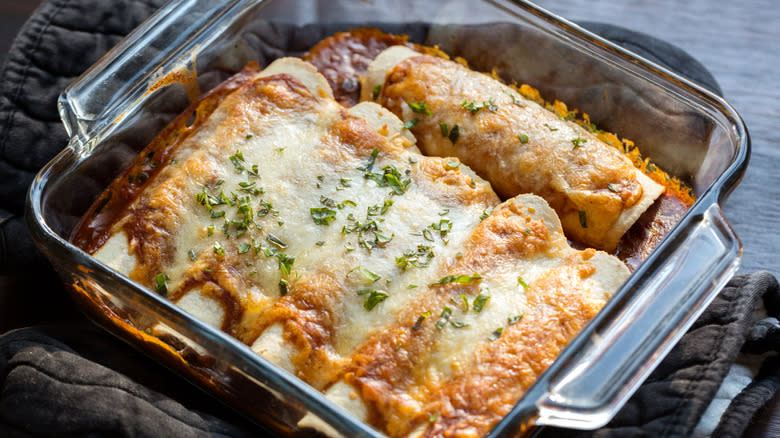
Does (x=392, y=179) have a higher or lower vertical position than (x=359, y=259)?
higher

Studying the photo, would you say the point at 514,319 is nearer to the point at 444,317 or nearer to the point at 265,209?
the point at 444,317

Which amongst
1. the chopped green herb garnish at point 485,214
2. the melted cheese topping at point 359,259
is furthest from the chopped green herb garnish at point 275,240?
the chopped green herb garnish at point 485,214

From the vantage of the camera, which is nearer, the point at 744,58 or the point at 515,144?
the point at 515,144

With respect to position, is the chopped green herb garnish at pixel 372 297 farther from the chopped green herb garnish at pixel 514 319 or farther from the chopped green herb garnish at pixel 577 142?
the chopped green herb garnish at pixel 577 142

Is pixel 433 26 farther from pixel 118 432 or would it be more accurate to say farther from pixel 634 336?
pixel 118 432

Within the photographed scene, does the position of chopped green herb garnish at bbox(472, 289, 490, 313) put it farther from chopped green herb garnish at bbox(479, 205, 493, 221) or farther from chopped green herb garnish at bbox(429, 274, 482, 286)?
chopped green herb garnish at bbox(479, 205, 493, 221)

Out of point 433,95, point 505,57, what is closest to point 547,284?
point 433,95

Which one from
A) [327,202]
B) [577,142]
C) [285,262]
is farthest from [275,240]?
[577,142]
